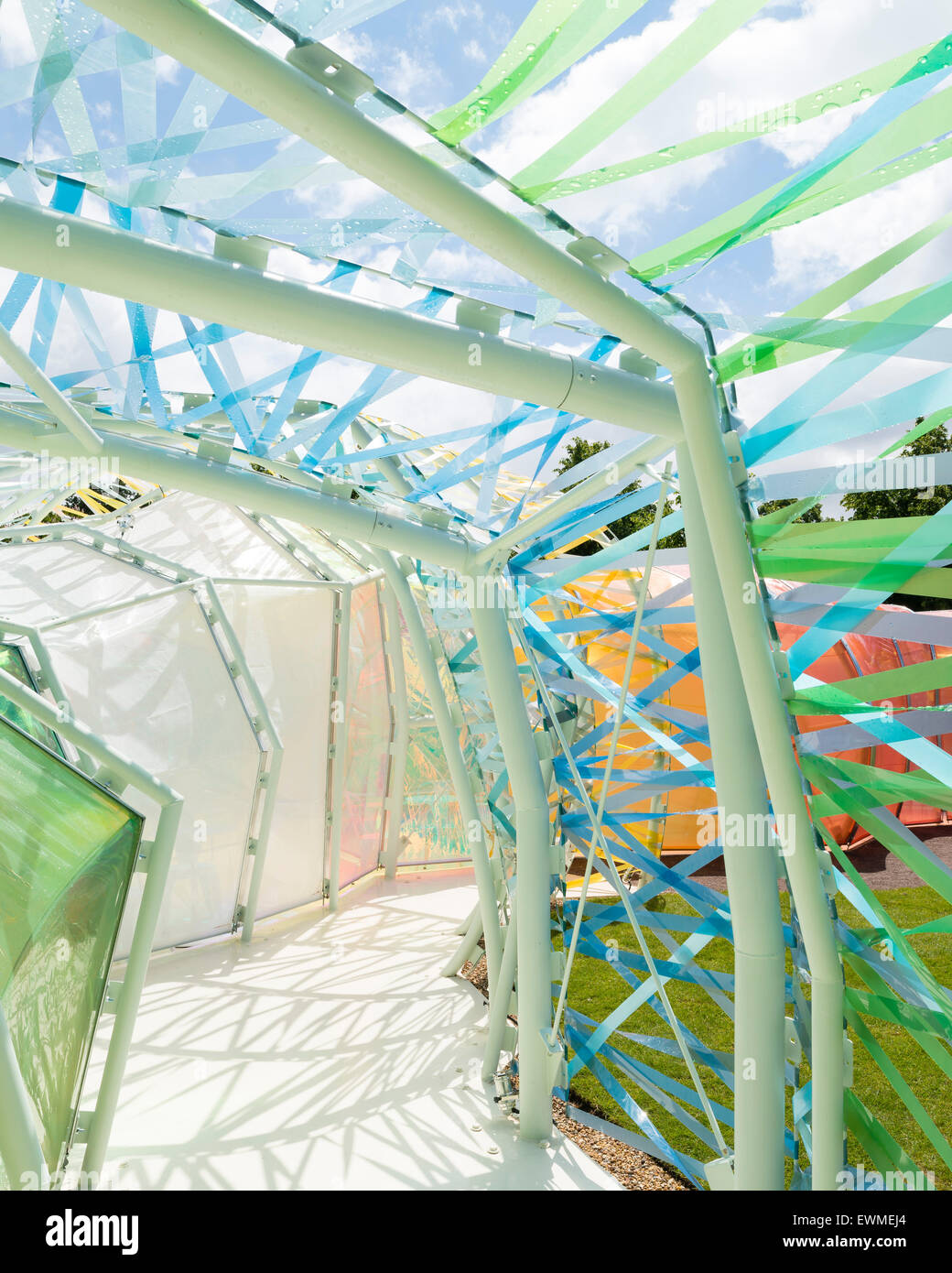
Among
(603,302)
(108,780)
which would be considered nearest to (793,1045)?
(603,302)

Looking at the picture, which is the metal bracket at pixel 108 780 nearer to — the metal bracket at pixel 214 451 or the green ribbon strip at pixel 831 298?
the metal bracket at pixel 214 451

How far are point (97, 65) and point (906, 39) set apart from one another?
2727 millimetres

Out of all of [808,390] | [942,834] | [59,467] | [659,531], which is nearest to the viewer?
[808,390]

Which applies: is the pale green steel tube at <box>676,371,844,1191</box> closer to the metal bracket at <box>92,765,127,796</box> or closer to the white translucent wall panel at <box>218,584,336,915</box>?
the metal bracket at <box>92,765,127,796</box>

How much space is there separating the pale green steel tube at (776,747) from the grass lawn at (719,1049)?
3.22ft

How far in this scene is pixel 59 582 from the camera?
11562 millimetres

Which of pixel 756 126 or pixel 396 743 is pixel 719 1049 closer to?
pixel 396 743

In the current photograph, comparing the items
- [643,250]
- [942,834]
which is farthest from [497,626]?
[942,834]

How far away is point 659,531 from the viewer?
532cm

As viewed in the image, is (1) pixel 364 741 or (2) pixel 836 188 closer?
(2) pixel 836 188

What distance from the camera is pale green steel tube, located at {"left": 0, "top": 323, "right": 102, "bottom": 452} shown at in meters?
4.82

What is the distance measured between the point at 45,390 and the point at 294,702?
756 cm

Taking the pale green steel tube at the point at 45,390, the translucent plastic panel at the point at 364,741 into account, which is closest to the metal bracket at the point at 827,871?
the pale green steel tube at the point at 45,390
